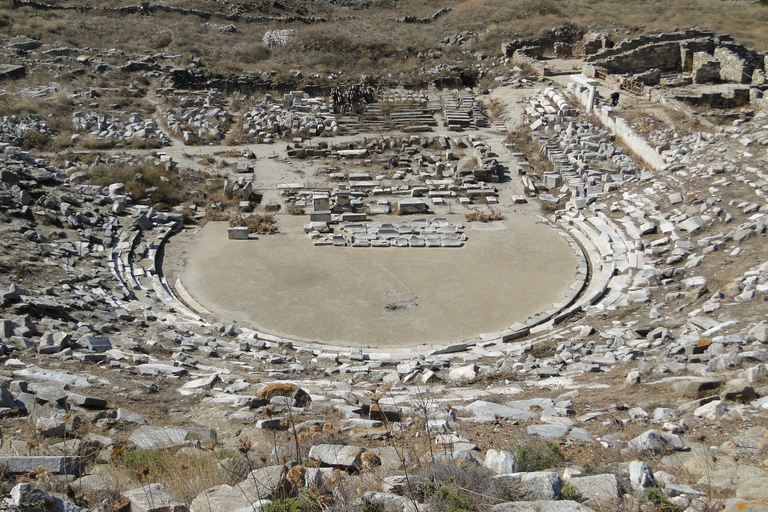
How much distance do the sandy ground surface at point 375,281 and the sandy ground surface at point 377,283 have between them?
0.03 meters

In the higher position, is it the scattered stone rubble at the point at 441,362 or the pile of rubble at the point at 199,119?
the pile of rubble at the point at 199,119

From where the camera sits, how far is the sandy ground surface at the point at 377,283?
46.5 feet

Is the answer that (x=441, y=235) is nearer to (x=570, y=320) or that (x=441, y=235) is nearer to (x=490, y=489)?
(x=570, y=320)

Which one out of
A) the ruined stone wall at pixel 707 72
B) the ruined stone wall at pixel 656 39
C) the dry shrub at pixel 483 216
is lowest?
the dry shrub at pixel 483 216

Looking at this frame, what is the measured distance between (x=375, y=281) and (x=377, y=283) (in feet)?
0.43

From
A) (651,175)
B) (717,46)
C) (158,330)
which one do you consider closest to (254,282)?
(158,330)

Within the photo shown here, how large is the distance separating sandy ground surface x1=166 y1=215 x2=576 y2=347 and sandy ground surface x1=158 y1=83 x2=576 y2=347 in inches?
1.1

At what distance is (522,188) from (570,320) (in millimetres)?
9682

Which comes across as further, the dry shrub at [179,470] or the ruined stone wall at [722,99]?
the ruined stone wall at [722,99]

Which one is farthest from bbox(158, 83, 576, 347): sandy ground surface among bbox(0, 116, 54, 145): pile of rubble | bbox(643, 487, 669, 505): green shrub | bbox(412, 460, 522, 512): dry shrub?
bbox(0, 116, 54, 145): pile of rubble

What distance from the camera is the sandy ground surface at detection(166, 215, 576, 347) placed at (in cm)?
1418

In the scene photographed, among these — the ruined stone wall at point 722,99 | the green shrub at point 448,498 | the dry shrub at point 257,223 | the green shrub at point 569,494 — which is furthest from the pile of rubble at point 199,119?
the green shrub at point 569,494

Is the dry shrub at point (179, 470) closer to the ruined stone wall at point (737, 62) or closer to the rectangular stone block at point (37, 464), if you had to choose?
the rectangular stone block at point (37, 464)

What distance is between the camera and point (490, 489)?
17.2 feet
